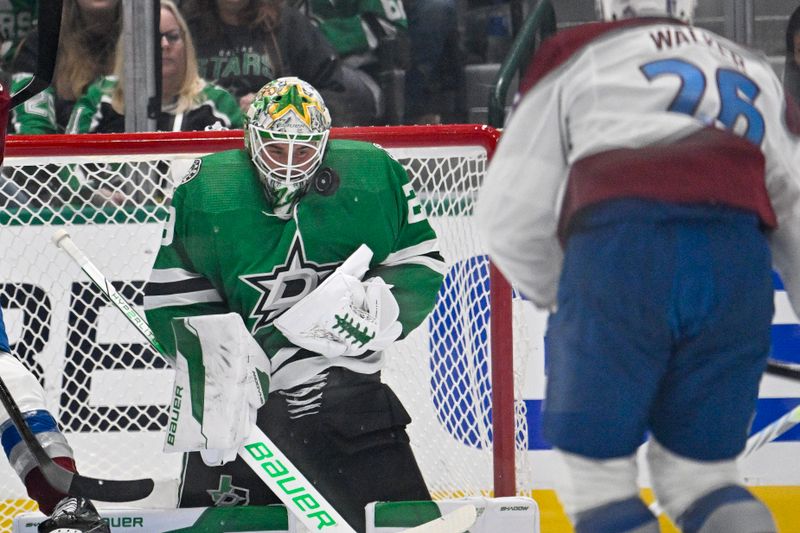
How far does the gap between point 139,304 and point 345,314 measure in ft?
2.24

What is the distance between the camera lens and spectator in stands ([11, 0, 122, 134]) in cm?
284

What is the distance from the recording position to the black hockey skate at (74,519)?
2131 millimetres

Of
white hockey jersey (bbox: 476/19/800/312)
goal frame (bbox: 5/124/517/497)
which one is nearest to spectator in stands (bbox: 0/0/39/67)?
goal frame (bbox: 5/124/517/497)

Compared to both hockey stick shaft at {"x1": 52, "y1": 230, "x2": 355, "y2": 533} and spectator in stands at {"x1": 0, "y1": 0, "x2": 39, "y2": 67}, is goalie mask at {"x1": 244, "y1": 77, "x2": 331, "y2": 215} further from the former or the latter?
spectator in stands at {"x1": 0, "y1": 0, "x2": 39, "y2": 67}

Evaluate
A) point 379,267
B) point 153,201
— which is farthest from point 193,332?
point 153,201

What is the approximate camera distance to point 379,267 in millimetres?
2408

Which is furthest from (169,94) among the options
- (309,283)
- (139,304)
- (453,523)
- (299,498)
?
(453,523)

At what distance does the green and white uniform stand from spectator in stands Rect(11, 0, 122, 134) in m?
0.63

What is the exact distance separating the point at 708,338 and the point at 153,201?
154 cm

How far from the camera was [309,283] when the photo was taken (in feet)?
7.76

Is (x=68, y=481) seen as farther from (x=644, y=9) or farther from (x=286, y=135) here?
(x=644, y=9)

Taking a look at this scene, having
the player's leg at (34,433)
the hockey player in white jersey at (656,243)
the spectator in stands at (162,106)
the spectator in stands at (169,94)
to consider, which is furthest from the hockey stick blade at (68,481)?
the hockey player in white jersey at (656,243)

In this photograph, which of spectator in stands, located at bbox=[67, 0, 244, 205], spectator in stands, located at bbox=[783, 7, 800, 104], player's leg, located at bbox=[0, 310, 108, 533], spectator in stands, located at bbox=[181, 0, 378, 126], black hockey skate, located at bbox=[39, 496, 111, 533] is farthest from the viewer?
spectator in stands, located at bbox=[181, 0, 378, 126]

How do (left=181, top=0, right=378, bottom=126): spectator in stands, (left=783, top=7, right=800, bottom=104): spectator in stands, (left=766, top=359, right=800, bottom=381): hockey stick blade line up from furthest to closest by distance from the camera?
(left=181, top=0, right=378, bottom=126): spectator in stands < (left=766, top=359, right=800, bottom=381): hockey stick blade < (left=783, top=7, right=800, bottom=104): spectator in stands
